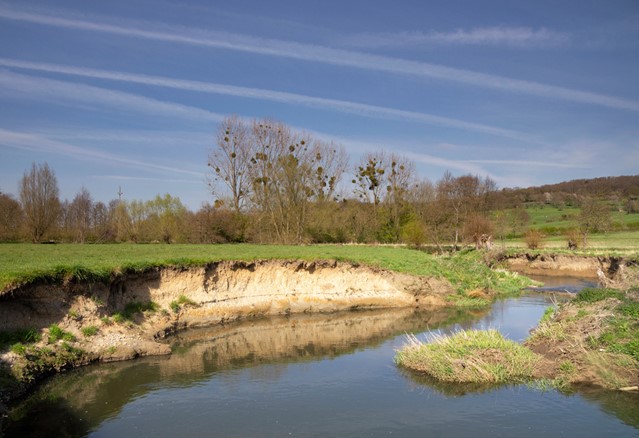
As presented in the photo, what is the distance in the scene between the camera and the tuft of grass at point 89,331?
15091 millimetres

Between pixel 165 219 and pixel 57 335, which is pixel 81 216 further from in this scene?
pixel 57 335

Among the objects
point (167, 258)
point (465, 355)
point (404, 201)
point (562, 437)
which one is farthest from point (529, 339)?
point (404, 201)

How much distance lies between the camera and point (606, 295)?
16172 millimetres

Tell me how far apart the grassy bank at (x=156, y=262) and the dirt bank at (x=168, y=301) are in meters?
0.35

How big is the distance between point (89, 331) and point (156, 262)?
15.4 feet

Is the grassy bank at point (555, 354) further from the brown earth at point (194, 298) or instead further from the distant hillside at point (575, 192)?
the distant hillside at point (575, 192)

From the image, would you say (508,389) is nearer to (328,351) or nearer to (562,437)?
(562,437)

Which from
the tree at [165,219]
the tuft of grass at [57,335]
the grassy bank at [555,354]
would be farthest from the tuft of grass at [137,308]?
the tree at [165,219]

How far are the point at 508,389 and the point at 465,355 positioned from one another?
150 cm

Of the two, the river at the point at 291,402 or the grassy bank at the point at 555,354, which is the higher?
the grassy bank at the point at 555,354

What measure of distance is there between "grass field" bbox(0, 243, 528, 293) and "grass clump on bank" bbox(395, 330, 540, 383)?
10.6 metres

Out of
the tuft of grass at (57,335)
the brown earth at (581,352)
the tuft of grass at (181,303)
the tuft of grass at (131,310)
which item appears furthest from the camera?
the tuft of grass at (181,303)

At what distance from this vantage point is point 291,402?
38.2 feet

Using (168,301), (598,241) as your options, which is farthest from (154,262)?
(598,241)
